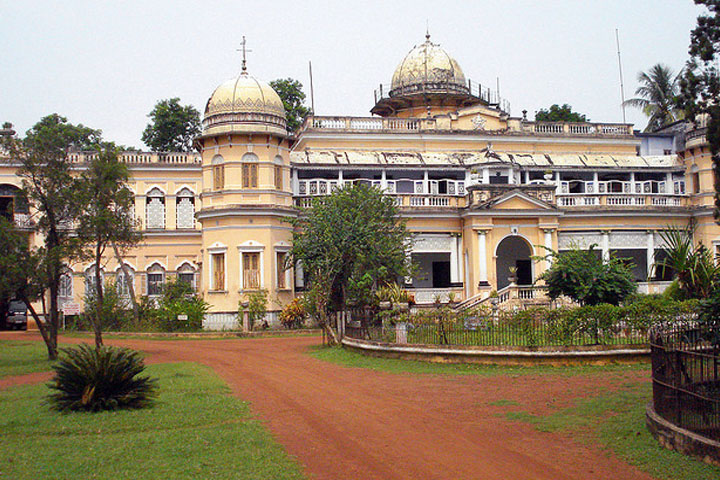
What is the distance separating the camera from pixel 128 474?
9.40m

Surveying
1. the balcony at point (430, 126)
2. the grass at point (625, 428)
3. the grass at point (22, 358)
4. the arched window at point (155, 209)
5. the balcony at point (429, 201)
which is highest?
the balcony at point (430, 126)

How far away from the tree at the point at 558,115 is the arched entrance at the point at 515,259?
64.1ft

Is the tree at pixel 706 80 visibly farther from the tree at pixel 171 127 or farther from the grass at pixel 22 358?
the tree at pixel 171 127

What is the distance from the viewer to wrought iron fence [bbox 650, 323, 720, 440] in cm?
948

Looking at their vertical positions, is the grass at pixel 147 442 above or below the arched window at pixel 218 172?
below

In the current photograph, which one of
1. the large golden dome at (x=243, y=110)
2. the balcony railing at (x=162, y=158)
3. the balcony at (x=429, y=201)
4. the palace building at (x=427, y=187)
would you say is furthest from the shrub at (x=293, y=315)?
the balcony railing at (x=162, y=158)

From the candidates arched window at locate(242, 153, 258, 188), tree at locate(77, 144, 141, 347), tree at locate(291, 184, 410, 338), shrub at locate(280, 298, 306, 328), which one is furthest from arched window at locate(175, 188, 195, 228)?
tree at locate(77, 144, 141, 347)

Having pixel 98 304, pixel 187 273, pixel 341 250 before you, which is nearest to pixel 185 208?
pixel 187 273

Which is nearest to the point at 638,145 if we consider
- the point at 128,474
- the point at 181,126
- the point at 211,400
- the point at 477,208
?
the point at 477,208

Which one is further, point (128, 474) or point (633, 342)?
point (633, 342)

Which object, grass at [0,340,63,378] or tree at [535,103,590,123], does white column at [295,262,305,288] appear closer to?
grass at [0,340,63,378]

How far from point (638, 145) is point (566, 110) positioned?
13.7 m

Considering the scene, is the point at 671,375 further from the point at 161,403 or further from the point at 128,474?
the point at 161,403

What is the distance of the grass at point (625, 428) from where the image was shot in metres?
9.02
